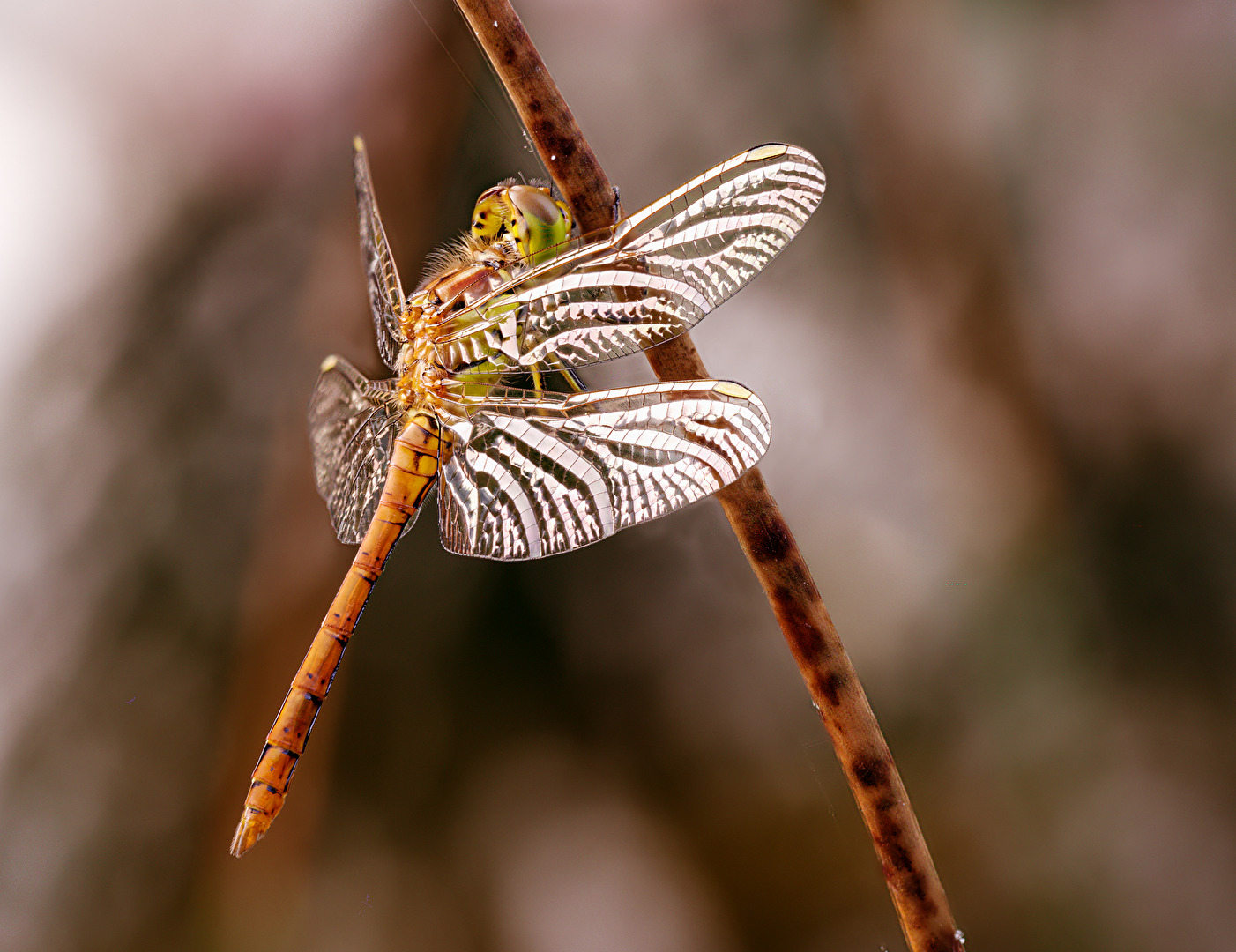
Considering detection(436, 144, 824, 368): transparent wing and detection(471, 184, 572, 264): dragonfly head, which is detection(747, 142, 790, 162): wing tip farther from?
detection(471, 184, 572, 264): dragonfly head

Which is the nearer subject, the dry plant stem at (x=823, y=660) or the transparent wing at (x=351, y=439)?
the dry plant stem at (x=823, y=660)

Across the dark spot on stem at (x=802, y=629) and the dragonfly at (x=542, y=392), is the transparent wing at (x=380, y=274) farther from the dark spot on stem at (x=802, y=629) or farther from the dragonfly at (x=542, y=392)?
the dark spot on stem at (x=802, y=629)

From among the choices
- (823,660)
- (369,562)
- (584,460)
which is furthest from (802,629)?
(369,562)

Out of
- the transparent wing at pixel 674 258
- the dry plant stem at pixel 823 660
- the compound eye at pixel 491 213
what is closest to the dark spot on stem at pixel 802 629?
the dry plant stem at pixel 823 660

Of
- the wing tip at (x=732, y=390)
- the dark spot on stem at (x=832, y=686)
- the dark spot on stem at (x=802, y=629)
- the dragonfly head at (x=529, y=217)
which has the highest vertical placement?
the dragonfly head at (x=529, y=217)

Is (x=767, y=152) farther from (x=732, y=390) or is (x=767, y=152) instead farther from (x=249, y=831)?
(x=249, y=831)

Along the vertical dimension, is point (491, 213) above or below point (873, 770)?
above

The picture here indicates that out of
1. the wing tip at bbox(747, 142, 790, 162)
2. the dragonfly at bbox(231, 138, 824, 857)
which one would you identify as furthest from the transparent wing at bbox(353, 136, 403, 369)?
the wing tip at bbox(747, 142, 790, 162)
